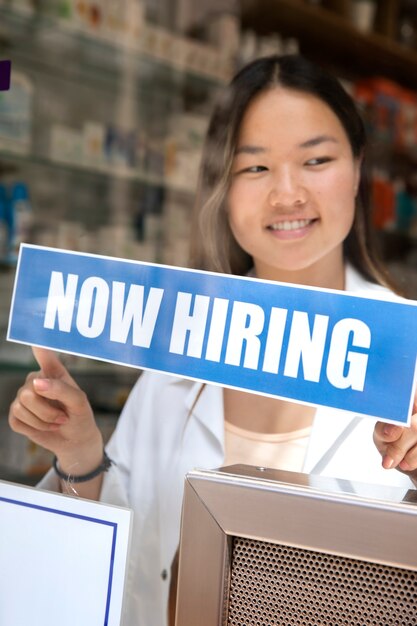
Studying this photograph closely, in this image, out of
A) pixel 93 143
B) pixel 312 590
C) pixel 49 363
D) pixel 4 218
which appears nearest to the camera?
pixel 312 590

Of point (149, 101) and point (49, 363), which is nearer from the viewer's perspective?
point (49, 363)

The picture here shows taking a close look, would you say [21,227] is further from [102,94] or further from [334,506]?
[334,506]

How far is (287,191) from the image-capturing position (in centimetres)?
88

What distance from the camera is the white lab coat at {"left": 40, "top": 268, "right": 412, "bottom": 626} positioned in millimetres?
806

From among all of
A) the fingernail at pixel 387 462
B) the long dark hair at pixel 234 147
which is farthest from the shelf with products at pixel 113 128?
the fingernail at pixel 387 462

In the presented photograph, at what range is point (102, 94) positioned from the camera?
243 centimetres

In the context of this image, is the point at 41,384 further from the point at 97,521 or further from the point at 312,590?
the point at 312,590

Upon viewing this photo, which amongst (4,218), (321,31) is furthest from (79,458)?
(321,31)

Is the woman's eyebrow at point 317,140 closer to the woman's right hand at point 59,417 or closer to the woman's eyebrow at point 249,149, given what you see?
the woman's eyebrow at point 249,149

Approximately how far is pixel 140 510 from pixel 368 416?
0.35 m

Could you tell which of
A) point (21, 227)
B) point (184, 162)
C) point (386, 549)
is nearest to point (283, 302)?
point (386, 549)

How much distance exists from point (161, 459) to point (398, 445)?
333mm

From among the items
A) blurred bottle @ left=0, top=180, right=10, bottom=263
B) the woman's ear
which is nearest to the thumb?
the woman's ear

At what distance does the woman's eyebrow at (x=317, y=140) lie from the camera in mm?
913
